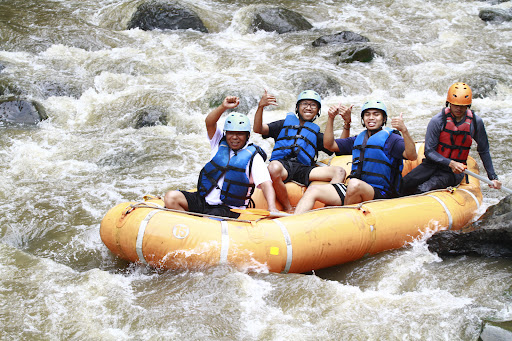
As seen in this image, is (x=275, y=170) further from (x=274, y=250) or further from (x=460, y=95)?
(x=460, y=95)

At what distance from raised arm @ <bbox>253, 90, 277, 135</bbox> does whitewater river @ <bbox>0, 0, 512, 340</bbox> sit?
1.67m

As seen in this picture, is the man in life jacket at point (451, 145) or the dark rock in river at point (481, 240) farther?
the man in life jacket at point (451, 145)

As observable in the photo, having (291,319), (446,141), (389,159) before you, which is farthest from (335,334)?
(446,141)

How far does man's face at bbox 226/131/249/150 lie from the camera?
14.6ft

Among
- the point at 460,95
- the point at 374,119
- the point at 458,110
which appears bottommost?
the point at 374,119

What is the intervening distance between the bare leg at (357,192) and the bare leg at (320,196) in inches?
4.7

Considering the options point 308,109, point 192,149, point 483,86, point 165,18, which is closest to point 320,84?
point 483,86

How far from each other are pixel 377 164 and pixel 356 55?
6324mm

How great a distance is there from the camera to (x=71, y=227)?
5277 millimetres

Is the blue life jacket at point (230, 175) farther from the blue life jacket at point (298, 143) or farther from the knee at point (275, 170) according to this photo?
the blue life jacket at point (298, 143)

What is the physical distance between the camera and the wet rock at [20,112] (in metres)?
8.13

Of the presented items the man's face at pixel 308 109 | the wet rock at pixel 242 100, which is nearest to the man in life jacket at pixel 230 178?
the man's face at pixel 308 109

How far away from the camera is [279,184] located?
4820mm

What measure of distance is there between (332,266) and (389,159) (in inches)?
44.8
